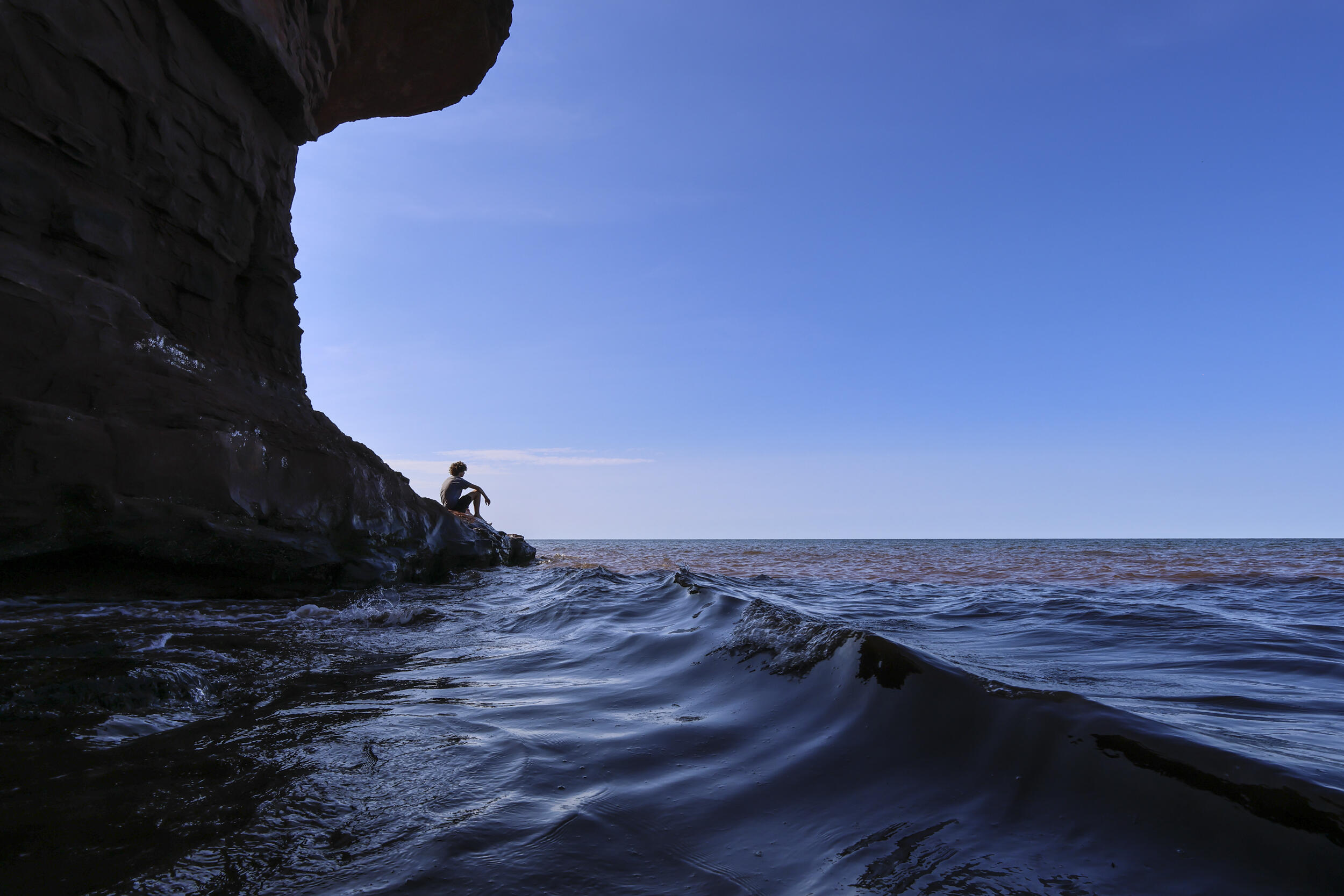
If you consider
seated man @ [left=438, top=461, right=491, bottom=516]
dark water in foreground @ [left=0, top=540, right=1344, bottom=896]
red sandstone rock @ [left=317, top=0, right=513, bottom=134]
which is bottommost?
dark water in foreground @ [left=0, top=540, right=1344, bottom=896]

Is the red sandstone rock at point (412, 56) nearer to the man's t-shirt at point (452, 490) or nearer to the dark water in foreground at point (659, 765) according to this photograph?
the man's t-shirt at point (452, 490)

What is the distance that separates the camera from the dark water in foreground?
1.21 meters

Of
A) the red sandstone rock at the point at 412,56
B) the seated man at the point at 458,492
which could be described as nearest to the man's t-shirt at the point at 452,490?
the seated man at the point at 458,492

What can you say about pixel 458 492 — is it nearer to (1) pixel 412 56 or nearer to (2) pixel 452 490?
(2) pixel 452 490

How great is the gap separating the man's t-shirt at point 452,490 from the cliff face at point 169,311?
14.5 feet

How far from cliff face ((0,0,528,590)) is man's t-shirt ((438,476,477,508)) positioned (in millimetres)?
4429

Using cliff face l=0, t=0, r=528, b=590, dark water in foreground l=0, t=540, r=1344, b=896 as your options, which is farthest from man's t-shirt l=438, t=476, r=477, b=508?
dark water in foreground l=0, t=540, r=1344, b=896

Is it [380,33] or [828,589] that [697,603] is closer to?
[828,589]

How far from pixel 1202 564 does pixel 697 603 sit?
1385cm

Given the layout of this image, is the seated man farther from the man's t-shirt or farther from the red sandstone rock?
the red sandstone rock

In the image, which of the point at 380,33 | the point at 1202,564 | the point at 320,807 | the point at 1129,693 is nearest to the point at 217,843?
the point at 320,807

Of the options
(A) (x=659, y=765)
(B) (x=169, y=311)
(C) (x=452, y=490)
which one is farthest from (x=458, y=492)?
(A) (x=659, y=765)

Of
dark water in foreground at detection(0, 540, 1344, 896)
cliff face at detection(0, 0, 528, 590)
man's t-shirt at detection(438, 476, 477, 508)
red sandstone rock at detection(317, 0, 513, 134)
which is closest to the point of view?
dark water in foreground at detection(0, 540, 1344, 896)

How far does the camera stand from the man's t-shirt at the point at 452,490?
12.3 metres
